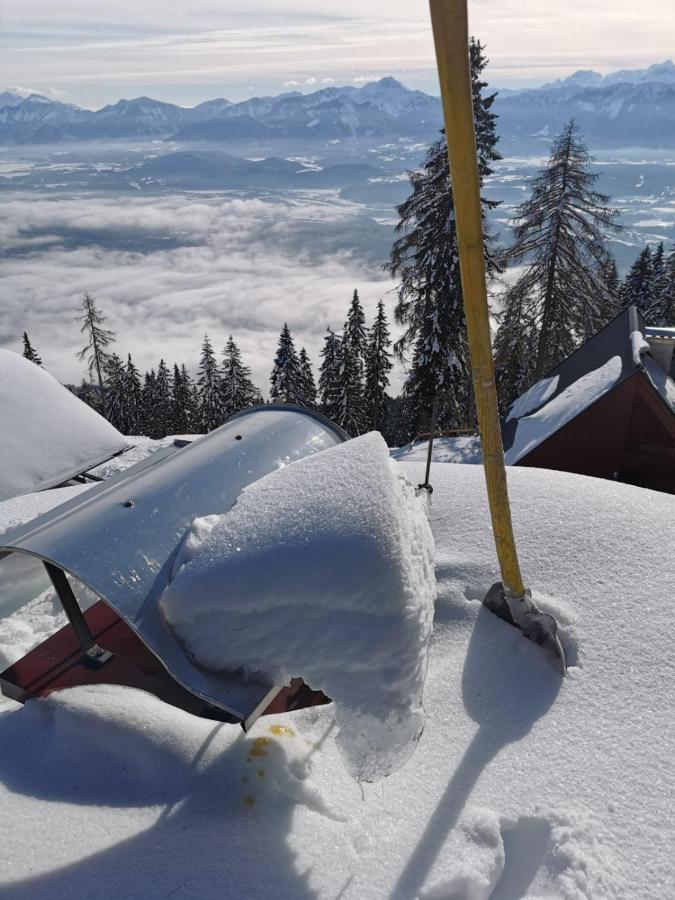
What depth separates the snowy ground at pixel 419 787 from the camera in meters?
3.45

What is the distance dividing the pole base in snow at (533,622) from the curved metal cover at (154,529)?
2.66 metres

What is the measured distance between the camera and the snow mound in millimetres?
3666

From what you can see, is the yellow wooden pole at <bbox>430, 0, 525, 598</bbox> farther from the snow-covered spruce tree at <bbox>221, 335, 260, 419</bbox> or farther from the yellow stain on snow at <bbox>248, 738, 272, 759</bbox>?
the snow-covered spruce tree at <bbox>221, 335, 260, 419</bbox>

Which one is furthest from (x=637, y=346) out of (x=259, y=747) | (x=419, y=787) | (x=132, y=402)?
(x=132, y=402)

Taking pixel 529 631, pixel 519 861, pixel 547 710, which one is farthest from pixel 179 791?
pixel 529 631

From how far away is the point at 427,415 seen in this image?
1014 inches

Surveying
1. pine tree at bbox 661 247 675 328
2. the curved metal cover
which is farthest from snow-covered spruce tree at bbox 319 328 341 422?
the curved metal cover

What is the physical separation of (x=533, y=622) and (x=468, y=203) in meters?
3.80

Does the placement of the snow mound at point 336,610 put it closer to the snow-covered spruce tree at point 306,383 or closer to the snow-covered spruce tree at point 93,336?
the snow-covered spruce tree at point 306,383

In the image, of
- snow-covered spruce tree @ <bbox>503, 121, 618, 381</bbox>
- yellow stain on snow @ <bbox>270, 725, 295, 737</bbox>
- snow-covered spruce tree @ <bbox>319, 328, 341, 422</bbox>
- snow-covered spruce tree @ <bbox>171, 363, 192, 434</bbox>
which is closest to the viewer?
yellow stain on snow @ <bbox>270, 725, 295, 737</bbox>

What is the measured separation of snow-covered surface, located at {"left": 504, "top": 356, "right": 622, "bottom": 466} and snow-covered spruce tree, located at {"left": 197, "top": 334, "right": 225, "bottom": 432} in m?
29.6

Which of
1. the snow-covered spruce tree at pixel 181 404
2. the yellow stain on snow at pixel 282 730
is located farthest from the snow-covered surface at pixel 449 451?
the snow-covered spruce tree at pixel 181 404

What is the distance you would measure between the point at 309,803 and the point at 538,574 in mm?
3416

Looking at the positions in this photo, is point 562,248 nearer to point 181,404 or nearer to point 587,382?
point 587,382
